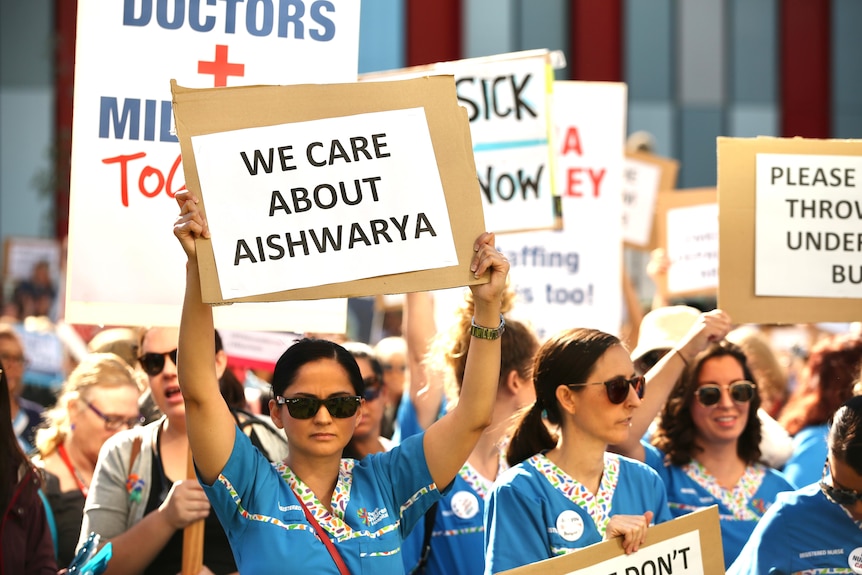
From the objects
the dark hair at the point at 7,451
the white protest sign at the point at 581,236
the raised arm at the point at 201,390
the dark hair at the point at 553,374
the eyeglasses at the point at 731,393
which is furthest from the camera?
the white protest sign at the point at 581,236

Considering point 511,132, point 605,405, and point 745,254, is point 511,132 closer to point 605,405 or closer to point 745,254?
point 745,254

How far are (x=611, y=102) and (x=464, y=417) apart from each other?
368cm

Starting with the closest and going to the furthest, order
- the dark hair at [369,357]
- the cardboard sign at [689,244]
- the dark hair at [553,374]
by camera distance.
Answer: the dark hair at [553,374]
the dark hair at [369,357]
the cardboard sign at [689,244]

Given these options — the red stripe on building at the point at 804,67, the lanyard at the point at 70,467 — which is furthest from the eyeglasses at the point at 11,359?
the red stripe on building at the point at 804,67

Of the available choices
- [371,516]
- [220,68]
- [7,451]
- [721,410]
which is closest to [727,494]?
[721,410]

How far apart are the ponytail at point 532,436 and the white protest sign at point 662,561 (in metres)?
0.54

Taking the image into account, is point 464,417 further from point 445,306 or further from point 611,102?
point 611,102

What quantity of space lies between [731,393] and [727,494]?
35cm

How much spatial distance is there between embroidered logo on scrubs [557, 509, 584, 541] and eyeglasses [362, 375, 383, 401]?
5.31ft

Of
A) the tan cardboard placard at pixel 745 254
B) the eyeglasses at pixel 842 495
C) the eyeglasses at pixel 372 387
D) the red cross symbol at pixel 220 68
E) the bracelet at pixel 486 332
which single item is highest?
the red cross symbol at pixel 220 68

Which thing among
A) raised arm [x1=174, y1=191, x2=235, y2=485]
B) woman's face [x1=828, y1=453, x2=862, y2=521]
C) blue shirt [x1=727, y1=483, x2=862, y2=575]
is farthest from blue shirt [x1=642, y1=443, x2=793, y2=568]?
raised arm [x1=174, y1=191, x2=235, y2=485]

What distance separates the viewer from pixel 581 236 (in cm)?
639

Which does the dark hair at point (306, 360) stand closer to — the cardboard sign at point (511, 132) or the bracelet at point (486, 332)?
the bracelet at point (486, 332)

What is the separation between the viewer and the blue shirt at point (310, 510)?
9.96 feet
